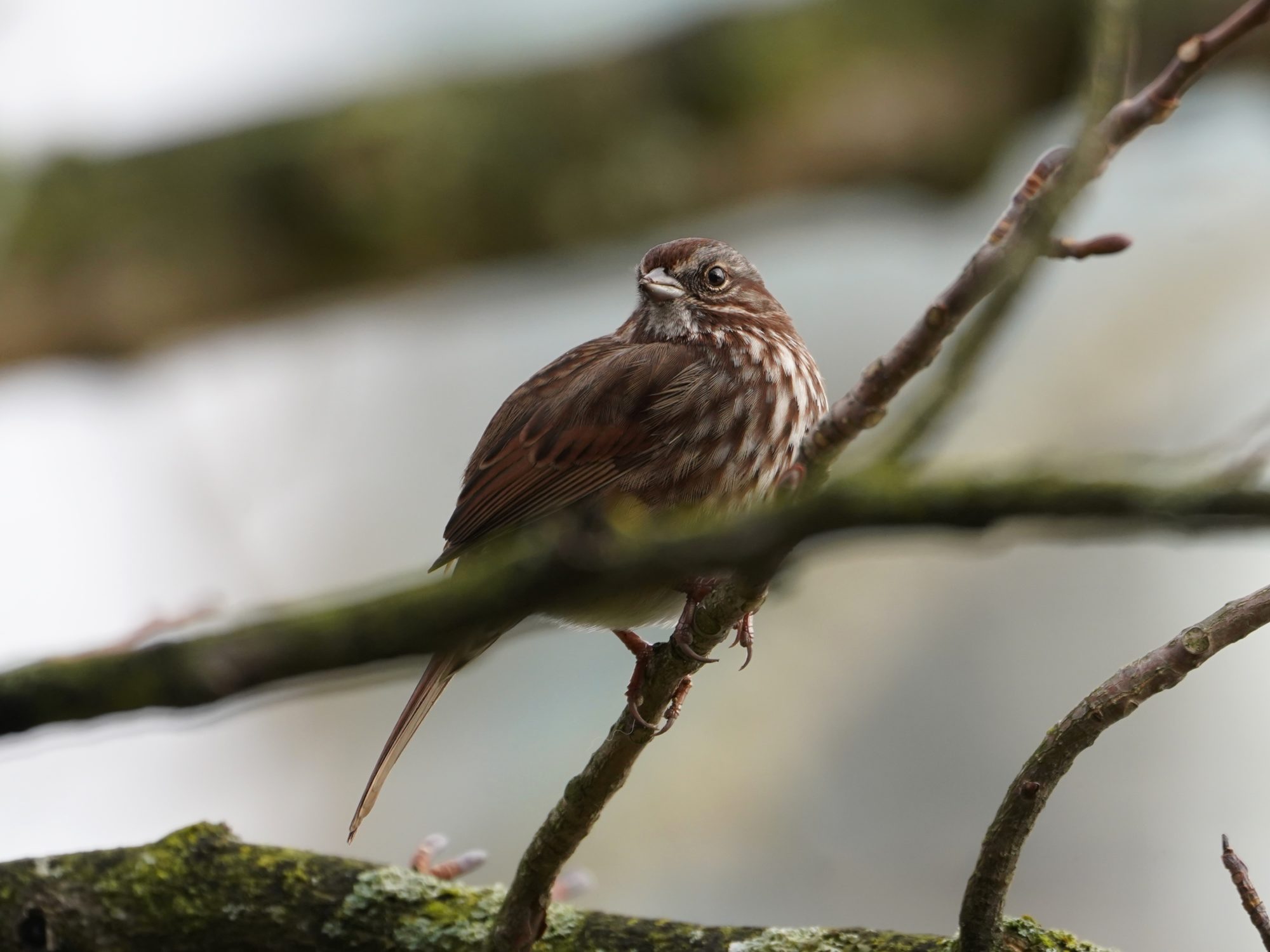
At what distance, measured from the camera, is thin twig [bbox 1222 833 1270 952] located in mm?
2479

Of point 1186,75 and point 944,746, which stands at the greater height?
point 944,746

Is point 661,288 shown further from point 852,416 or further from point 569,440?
point 852,416

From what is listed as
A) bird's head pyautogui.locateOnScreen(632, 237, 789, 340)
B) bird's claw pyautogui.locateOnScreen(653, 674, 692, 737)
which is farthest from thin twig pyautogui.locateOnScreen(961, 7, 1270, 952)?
bird's head pyautogui.locateOnScreen(632, 237, 789, 340)

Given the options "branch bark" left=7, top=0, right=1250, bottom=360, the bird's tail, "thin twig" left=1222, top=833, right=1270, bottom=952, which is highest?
"branch bark" left=7, top=0, right=1250, bottom=360

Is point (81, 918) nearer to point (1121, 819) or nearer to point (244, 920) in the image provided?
point (244, 920)

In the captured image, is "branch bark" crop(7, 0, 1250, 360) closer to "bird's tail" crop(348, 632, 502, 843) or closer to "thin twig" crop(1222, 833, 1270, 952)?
"bird's tail" crop(348, 632, 502, 843)

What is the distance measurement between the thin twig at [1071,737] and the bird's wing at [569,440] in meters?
1.88

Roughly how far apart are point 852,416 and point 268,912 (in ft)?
6.02

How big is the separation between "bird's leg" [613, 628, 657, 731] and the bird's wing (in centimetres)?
43

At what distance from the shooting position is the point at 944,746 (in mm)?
9094

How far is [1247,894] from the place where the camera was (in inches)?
100

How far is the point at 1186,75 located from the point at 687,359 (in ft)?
8.88

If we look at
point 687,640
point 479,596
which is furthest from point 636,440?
point 479,596

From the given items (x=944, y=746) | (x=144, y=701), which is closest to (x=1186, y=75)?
(x=144, y=701)
